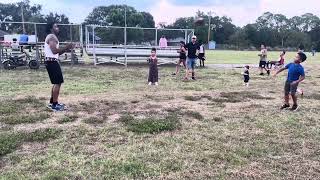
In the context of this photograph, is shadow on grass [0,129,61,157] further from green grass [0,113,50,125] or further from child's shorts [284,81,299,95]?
child's shorts [284,81,299,95]

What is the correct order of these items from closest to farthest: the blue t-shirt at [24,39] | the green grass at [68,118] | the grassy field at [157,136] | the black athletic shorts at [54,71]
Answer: the grassy field at [157,136] → the green grass at [68,118] → the black athletic shorts at [54,71] → the blue t-shirt at [24,39]

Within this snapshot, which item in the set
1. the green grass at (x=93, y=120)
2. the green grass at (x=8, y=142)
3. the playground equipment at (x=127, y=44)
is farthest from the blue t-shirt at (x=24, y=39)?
the green grass at (x=8, y=142)

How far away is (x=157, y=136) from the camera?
687cm

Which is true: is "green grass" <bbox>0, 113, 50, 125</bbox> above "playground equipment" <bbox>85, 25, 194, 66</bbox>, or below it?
below

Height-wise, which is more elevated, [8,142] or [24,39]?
[24,39]

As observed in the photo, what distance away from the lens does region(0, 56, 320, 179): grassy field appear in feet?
17.4

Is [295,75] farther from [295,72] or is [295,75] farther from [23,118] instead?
[23,118]

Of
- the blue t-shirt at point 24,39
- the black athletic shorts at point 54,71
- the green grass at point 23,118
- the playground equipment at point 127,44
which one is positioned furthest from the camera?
the playground equipment at point 127,44

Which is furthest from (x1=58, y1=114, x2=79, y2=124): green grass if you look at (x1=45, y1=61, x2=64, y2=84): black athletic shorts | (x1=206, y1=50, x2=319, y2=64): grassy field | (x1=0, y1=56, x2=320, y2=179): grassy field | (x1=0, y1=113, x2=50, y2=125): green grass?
(x1=206, y1=50, x2=319, y2=64): grassy field

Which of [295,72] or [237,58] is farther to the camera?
[237,58]

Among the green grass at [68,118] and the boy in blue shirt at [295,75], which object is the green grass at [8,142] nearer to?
the green grass at [68,118]

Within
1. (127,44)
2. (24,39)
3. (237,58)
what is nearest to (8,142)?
(24,39)

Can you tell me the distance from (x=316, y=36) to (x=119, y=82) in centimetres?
10674

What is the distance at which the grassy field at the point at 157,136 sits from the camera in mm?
5316
